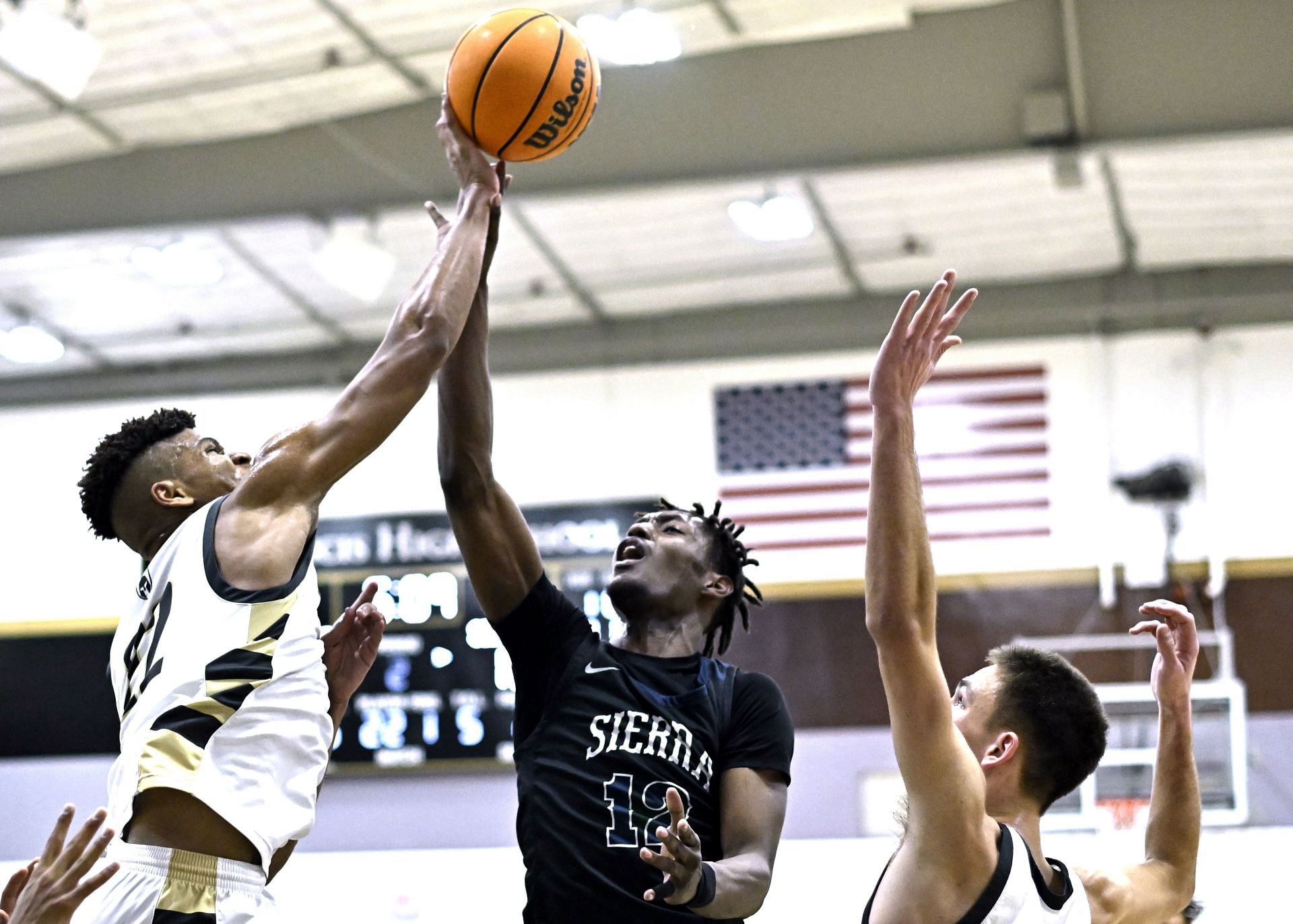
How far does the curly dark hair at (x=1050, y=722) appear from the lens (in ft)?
10.2

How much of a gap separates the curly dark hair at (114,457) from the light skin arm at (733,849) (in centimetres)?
150

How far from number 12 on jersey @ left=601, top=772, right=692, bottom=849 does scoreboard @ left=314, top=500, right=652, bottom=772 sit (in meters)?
7.61

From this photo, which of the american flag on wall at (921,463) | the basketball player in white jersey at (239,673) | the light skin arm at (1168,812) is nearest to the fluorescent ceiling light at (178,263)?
the american flag on wall at (921,463)

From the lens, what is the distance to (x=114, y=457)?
3.60 m

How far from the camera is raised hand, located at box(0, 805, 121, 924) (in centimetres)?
236

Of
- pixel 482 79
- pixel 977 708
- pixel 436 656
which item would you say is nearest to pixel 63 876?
pixel 977 708

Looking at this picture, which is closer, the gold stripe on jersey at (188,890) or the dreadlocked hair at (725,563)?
the gold stripe on jersey at (188,890)

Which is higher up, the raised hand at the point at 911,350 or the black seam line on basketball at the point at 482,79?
the black seam line on basketball at the point at 482,79

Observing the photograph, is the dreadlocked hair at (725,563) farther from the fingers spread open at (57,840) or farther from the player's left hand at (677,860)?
the fingers spread open at (57,840)

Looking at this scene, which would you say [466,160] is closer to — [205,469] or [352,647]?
[205,469]

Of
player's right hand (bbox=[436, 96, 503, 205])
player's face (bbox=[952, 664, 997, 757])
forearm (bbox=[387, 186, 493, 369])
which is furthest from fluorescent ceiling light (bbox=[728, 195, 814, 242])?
player's face (bbox=[952, 664, 997, 757])

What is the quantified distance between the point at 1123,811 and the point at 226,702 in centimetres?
949

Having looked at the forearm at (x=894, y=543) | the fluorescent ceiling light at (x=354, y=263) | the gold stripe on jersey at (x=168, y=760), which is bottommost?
the gold stripe on jersey at (x=168, y=760)

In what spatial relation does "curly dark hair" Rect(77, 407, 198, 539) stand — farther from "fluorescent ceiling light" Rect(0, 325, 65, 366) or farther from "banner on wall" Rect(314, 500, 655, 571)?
"fluorescent ceiling light" Rect(0, 325, 65, 366)
